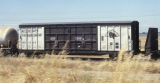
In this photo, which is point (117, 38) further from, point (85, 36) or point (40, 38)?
point (40, 38)

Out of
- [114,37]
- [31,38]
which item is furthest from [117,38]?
[31,38]

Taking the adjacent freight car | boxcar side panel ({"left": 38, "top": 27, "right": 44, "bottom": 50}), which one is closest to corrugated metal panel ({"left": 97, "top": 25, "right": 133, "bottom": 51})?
the adjacent freight car

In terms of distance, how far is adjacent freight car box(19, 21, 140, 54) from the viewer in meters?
28.2

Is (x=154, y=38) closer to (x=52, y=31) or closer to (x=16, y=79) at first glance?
(x=52, y=31)

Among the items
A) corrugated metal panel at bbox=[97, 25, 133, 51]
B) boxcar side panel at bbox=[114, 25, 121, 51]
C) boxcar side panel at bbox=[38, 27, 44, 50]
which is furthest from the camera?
boxcar side panel at bbox=[38, 27, 44, 50]

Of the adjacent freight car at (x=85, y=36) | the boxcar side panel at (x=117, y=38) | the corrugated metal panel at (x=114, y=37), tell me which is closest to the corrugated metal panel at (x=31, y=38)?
the adjacent freight car at (x=85, y=36)

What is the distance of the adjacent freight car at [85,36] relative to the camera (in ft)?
92.6

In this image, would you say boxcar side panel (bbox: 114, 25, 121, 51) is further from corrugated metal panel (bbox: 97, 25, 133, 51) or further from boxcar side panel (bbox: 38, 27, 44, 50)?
boxcar side panel (bbox: 38, 27, 44, 50)

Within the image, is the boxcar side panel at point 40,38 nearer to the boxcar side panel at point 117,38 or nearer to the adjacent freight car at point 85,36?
the adjacent freight car at point 85,36

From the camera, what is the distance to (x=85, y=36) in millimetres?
29750

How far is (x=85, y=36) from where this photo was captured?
29.8 meters

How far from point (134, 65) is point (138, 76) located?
1.08 feet

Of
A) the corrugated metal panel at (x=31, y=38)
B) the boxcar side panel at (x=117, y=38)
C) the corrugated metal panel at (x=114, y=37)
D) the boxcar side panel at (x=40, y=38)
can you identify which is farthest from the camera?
the corrugated metal panel at (x=31, y=38)

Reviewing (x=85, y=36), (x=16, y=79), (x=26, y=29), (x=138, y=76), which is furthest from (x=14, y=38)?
(x=138, y=76)
